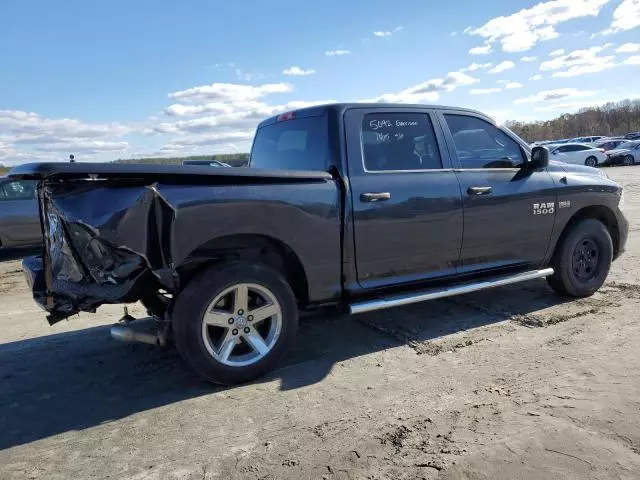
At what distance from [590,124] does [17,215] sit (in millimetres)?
97058

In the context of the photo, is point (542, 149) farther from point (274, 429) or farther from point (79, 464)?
point (79, 464)

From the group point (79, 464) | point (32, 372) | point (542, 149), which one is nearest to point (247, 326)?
point (79, 464)

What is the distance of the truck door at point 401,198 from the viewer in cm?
424

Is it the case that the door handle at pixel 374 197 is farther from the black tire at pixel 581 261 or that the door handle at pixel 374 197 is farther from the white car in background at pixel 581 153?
the white car in background at pixel 581 153

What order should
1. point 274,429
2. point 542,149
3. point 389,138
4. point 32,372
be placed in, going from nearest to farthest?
point 274,429 < point 32,372 < point 389,138 < point 542,149

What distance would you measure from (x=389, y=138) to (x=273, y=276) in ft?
5.46

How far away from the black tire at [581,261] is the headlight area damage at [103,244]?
13.2ft

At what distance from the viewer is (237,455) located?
9.41 ft

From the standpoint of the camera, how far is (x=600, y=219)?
596cm

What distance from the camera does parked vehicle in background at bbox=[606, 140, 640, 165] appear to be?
3216cm

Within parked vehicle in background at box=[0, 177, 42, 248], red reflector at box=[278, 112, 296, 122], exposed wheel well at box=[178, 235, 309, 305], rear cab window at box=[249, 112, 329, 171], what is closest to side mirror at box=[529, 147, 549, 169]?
rear cab window at box=[249, 112, 329, 171]

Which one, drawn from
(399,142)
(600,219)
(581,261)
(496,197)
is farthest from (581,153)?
(399,142)

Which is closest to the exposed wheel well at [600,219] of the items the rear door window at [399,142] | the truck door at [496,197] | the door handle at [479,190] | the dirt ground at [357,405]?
the truck door at [496,197]

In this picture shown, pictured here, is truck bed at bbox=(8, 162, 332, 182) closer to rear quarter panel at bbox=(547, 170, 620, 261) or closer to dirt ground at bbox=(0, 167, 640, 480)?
dirt ground at bbox=(0, 167, 640, 480)
